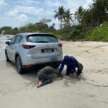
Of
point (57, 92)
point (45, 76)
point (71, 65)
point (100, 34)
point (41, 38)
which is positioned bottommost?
point (100, 34)

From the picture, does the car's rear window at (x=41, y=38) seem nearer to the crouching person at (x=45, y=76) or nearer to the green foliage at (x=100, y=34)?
the crouching person at (x=45, y=76)

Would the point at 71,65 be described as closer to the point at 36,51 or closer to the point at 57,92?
the point at 36,51

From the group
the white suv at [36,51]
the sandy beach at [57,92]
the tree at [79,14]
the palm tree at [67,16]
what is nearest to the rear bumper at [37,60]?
the white suv at [36,51]

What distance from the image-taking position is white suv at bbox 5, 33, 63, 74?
934cm

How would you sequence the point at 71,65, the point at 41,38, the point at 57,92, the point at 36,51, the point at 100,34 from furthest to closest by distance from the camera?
the point at 100,34 → the point at 41,38 → the point at 36,51 → the point at 71,65 → the point at 57,92

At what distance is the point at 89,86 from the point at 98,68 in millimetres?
2940

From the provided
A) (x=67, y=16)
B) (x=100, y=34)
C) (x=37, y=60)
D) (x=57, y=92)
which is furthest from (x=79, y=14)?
(x=57, y=92)

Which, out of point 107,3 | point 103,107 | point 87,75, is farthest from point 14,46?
point 107,3

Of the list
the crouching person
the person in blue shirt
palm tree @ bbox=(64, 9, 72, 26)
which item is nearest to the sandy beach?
the crouching person

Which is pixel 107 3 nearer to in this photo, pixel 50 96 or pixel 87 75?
pixel 87 75

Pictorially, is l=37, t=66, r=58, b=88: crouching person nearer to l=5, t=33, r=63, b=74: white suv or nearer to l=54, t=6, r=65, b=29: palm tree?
l=5, t=33, r=63, b=74: white suv

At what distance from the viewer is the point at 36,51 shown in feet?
30.6

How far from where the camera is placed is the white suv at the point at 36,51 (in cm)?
934

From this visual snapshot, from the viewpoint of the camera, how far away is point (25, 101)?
645cm
